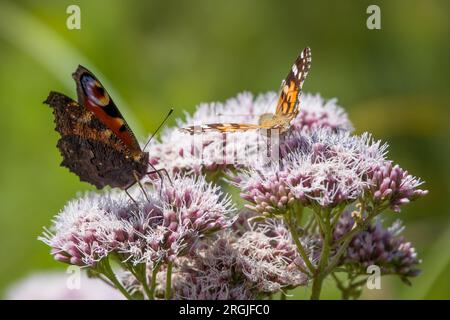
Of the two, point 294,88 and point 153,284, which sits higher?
point 294,88

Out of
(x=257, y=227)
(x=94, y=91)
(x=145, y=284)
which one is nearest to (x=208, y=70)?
(x=94, y=91)

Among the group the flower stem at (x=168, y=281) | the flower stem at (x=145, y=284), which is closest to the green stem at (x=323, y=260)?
the flower stem at (x=168, y=281)

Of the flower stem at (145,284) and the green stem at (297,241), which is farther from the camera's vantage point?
the flower stem at (145,284)

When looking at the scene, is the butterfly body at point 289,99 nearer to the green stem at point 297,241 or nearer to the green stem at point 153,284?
the green stem at point 297,241

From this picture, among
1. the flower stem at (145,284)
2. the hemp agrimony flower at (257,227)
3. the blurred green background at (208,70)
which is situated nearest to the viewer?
the hemp agrimony flower at (257,227)

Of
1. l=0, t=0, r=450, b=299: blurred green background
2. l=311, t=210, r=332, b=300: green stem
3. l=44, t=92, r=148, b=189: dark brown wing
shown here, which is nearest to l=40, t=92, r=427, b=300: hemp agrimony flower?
l=311, t=210, r=332, b=300: green stem

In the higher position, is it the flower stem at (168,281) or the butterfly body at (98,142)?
the butterfly body at (98,142)

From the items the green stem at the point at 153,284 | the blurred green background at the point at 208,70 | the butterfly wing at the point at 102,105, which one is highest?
the blurred green background at the point at 208,70

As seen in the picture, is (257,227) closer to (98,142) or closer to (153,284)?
(153,284)
